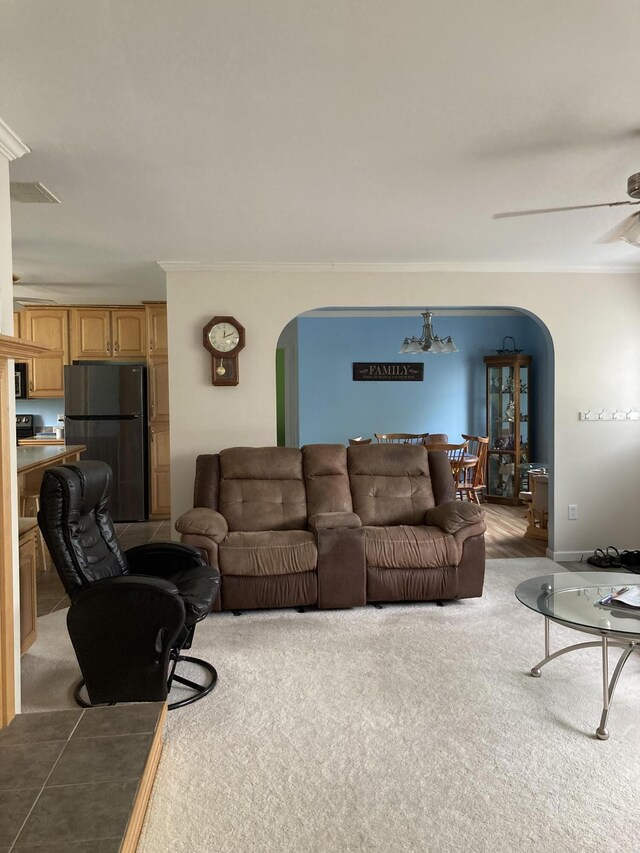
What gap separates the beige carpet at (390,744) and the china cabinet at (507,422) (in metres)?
4.33

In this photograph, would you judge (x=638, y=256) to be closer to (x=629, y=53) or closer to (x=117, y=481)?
(x=629, y=53)

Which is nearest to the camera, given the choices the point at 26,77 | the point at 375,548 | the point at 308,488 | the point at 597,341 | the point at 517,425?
the point at 26,77

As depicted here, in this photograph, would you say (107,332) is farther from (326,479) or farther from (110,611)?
(110,611)

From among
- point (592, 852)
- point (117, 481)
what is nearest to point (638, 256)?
point (592, 852)

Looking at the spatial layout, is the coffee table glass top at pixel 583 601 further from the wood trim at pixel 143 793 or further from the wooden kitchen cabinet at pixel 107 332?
the wooden kitchen cabinet at pixel 107 332

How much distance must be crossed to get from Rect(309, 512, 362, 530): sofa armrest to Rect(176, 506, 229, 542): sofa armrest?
609 millimetres

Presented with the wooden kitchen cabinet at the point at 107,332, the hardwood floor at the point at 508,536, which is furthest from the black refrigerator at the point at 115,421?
the hardwood floor at the point at 508,536

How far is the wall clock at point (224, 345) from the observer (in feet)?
16.3

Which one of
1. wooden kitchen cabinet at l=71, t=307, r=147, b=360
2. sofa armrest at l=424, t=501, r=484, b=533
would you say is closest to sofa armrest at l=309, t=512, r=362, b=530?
sofa armrest at l=424, t=501, r=484, b=533

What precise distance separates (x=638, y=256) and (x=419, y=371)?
11.5 ft

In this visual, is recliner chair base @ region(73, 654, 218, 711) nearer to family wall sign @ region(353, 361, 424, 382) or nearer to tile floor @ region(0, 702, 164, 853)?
tile floor @ region(0, 702, 164, 853)

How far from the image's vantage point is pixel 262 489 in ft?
15.1

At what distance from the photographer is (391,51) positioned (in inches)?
77.9

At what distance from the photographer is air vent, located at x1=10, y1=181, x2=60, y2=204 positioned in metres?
3.19
